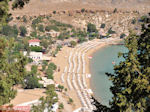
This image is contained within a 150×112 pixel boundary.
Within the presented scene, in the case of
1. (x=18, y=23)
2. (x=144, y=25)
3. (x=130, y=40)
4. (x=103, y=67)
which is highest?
(x=144, y=25)

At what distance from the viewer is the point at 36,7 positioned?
2896 inches

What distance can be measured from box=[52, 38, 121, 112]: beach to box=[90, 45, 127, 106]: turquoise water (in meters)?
0.84

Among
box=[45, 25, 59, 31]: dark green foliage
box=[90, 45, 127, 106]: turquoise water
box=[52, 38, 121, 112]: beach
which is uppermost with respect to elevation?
box=[45, 25, 59, 31]: dark green foliage

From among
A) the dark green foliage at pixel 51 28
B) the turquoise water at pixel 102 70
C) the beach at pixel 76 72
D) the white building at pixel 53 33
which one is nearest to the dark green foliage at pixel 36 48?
the beach at pixel 76 72

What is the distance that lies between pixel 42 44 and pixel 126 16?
36967 mm

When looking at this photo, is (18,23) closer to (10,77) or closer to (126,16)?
(126,16)

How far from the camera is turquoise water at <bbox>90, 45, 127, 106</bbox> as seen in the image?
26.3 m

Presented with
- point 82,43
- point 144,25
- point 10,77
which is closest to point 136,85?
point 144,25

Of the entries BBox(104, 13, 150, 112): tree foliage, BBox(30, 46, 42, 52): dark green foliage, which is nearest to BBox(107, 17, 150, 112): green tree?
BBox(104, 13, 150, 112): tree foliage

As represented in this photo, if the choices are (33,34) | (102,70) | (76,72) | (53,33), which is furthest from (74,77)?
(53,33)

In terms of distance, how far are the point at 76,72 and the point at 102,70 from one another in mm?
4741

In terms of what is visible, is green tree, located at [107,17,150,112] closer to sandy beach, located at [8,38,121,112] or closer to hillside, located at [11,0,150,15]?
sandy beach, located at [8,38,121,112]

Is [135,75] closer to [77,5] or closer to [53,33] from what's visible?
[53,33]

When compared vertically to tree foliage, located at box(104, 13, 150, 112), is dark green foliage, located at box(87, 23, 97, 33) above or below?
below
